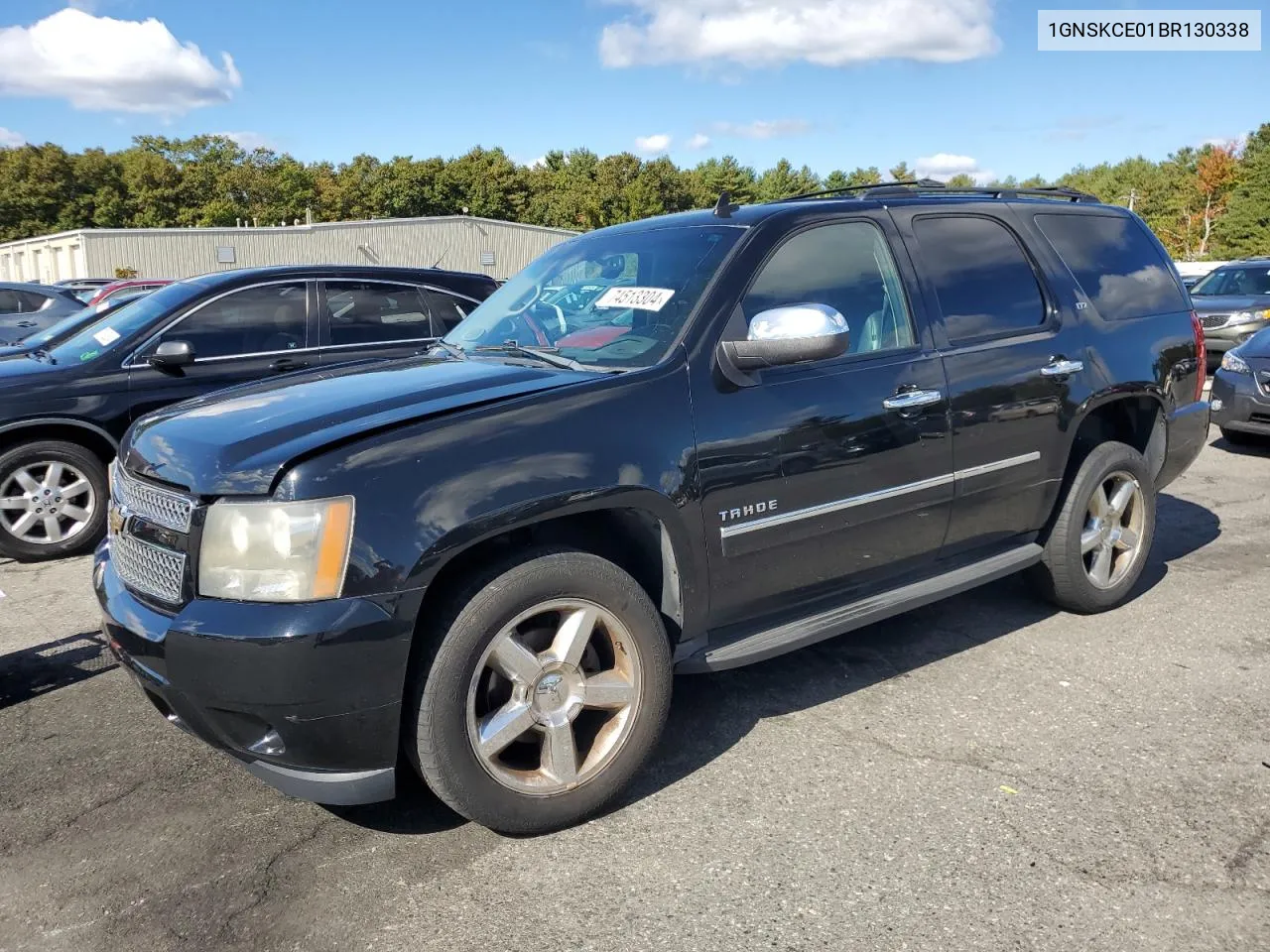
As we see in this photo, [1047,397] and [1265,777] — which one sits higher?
[1047,397]

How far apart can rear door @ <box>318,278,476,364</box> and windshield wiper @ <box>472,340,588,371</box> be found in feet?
10.2

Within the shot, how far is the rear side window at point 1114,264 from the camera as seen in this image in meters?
4.65

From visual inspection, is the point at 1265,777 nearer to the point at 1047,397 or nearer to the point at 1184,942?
the point at 1184,942

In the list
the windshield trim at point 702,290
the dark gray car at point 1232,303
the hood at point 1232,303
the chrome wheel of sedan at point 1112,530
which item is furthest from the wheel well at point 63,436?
the hood at point 1232,303

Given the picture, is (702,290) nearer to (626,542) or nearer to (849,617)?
(626,542)

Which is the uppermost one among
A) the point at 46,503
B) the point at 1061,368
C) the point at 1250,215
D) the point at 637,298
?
the point at 1250,215

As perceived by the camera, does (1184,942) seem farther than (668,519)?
No

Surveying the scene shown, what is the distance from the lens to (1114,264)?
4.84m

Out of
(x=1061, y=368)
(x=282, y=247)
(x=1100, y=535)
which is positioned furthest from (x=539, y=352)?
(x=282, y=247)

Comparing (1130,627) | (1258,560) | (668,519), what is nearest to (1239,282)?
(1258,560)

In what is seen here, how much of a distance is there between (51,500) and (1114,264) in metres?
6.10

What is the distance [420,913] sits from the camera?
2.62 metres

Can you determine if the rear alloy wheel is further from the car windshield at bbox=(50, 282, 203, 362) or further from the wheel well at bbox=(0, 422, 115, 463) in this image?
the car windshield at bbox=(50, 282, 203, 362)

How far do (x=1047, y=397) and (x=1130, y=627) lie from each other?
4.04 ft
